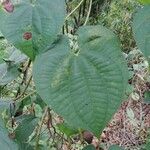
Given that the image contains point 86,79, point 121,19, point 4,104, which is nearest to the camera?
point 86,79

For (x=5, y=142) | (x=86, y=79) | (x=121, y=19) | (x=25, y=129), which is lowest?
(x=121, y=19)

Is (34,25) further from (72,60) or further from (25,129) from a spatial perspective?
(25,129)

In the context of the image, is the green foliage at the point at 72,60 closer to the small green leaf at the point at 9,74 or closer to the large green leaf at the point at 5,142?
the large green leaf at the point at 5,142

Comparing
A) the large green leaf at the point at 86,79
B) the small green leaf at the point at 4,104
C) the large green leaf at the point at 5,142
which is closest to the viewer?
the large green leaf at the point at 86,79

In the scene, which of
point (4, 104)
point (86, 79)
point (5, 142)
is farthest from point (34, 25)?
point (4, 104)

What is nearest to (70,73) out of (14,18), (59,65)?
(59,65)

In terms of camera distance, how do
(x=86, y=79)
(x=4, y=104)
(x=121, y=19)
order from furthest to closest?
(x=121, y=19) → (x=4, y=104) → (x=86, y=79)

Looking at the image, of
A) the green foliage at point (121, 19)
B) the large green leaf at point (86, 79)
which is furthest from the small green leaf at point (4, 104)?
the green foliage at point (121, 19)

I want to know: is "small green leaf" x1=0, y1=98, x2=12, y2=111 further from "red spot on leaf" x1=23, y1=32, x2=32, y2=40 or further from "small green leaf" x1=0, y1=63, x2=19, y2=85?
"red spot on leaf" x1=23, y1=32, x2=32, y2=40
